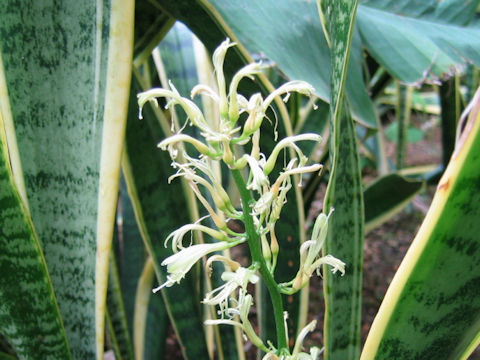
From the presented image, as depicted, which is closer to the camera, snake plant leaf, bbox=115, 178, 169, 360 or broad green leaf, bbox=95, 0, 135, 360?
broad green leaf, bbox=95, 0, 135, 360

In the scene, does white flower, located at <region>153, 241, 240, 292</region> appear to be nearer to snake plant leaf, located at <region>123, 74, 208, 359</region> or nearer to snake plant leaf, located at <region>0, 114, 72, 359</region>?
snake plant leaf, located at <region>0, 114, 72, 359</region>

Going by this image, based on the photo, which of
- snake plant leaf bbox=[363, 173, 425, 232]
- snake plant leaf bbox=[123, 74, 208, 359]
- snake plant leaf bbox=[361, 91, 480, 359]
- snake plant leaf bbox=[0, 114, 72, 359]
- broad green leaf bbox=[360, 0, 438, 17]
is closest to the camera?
snake plant leaf bbox=[361, 91, 480, 359]

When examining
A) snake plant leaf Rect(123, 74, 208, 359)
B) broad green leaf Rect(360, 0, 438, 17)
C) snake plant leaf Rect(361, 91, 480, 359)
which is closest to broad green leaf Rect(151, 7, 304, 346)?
snake plant leaf Rect(123, 74, 208, 359)

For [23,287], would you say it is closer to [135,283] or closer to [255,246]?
[255,246]

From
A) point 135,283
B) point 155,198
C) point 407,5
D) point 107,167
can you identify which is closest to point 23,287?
point 107,167

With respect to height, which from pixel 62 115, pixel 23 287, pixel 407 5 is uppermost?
pixel 407 5

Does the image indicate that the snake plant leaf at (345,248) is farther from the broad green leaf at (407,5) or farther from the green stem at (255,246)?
the broad green leaf at (407,5)

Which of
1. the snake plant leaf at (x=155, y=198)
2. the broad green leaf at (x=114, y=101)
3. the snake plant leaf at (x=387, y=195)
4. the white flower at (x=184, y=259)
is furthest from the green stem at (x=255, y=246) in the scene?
the snake plant leaf at (x=387, y=195)
